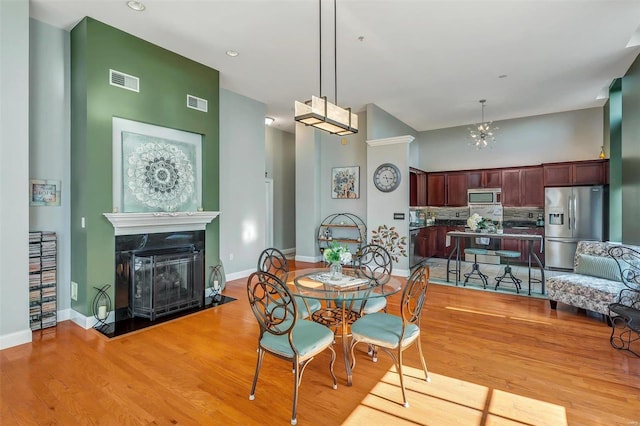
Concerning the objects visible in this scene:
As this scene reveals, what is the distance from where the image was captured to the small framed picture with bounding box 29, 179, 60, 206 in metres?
3.46

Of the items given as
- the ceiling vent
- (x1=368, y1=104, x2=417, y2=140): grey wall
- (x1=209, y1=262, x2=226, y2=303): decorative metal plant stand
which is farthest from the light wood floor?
(x1=368, y1=104, x2=417, y2=140): grey wall

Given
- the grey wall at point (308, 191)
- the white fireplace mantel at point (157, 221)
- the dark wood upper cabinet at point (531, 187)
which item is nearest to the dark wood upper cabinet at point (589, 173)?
the dark wood upper cabinet at point (531, 187)

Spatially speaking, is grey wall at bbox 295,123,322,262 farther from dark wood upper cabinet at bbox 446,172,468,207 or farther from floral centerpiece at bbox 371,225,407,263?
dark wood upper cabinet at bbox 446,172,468,207

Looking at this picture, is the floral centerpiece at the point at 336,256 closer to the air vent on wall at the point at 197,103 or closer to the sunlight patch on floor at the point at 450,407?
the sunlight patch on floor at the point at 450,407

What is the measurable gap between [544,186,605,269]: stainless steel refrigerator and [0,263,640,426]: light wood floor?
11.6 ft

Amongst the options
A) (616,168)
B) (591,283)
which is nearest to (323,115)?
(591,283)

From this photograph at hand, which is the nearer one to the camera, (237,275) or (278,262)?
(278,262)

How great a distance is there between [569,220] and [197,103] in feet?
24.4

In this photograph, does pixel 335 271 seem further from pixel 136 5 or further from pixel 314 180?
pixel 314 180

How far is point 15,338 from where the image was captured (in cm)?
303

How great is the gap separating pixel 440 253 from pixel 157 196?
22.8 feet

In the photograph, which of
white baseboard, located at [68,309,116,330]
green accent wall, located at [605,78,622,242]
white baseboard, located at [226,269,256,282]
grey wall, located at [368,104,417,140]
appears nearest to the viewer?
white baseboard, located at [68,309,116,330]

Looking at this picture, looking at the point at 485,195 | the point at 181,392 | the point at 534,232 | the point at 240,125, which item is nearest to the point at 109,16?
the point at 240,125

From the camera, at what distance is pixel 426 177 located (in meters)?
8.46
